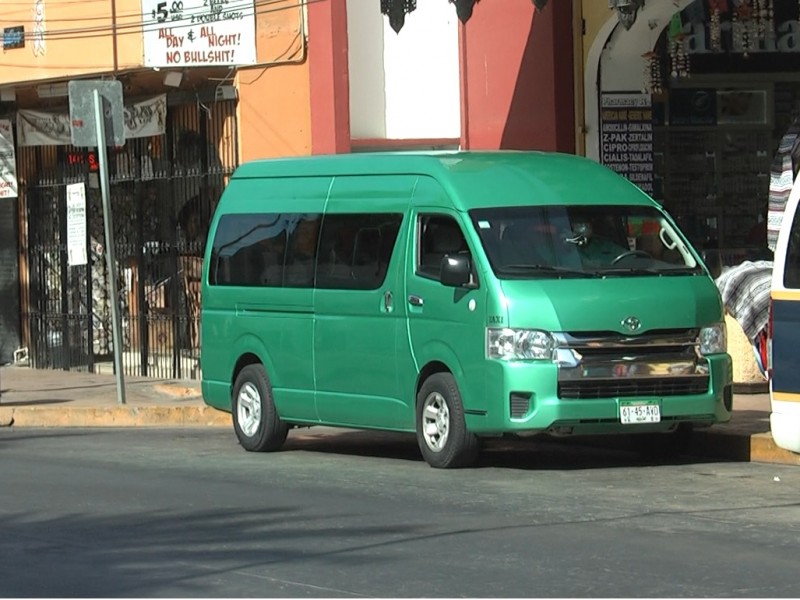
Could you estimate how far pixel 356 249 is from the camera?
12.8 meters

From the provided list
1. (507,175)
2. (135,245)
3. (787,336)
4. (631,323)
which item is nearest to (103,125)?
(135,245)

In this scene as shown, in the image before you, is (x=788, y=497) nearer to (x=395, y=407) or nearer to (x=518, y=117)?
(x=395, y=407)

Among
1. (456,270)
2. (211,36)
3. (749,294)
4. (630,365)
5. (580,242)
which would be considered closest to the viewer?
(630,365)

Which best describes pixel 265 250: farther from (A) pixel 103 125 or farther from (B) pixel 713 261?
(B) pixel 713 261

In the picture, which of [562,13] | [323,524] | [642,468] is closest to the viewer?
[323,524]

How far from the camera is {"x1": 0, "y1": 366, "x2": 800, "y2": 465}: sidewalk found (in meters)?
12.5

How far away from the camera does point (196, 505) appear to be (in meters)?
10.2

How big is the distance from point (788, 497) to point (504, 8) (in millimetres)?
9405

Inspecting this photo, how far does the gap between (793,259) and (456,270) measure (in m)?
2.42

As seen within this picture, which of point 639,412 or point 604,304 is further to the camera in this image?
point 639,412

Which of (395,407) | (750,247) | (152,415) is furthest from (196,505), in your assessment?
(750,247)

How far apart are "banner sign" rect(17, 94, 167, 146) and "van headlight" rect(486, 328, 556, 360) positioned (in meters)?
9.82

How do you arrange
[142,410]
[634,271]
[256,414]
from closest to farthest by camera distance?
[634,271] → [256,414] → [142,410]

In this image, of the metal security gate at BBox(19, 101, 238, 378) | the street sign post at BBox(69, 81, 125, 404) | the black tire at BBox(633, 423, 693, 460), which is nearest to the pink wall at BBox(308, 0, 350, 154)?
the metal security gate at BBox(19, 101, 238, 378)
